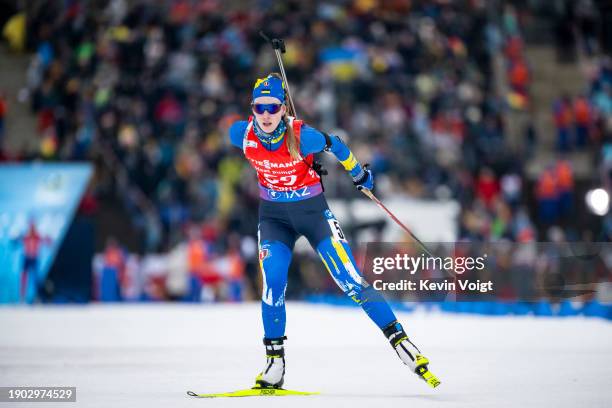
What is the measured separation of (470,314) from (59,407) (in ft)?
41.9

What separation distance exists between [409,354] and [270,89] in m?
2.21

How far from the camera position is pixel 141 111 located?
1082 inches

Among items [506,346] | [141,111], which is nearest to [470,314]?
[506,346]

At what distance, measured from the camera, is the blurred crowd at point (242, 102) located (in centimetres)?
2619

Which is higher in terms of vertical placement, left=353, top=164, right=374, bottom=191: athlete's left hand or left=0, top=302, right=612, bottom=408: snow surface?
left=353, top=164, right=374, bottom=191: athlete's left hand

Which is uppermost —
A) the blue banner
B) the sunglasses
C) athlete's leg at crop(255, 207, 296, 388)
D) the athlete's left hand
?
the blue banner

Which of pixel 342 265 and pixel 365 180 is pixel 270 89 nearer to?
pixel 365 180

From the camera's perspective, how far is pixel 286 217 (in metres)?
9.48

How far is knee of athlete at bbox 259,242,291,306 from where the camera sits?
927 cm

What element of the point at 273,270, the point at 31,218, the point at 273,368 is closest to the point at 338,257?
the point at 273,270

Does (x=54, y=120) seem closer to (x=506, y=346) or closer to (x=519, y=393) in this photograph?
(x=506, y=346)

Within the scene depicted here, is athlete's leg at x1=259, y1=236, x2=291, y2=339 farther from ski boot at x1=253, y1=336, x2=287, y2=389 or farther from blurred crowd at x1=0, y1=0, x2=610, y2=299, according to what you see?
blurred crowd at x1=0, y1=0, x2=610, y2=299

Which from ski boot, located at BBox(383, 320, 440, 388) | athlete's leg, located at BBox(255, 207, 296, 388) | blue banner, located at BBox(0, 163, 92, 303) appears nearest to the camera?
ski boot, located at BBox(383, 320, 440, 388)

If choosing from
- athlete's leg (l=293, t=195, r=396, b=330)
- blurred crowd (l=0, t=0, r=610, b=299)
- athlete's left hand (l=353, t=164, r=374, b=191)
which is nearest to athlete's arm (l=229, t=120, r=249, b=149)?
athlete's leg (l=293, t=195, r=396, b=330)
